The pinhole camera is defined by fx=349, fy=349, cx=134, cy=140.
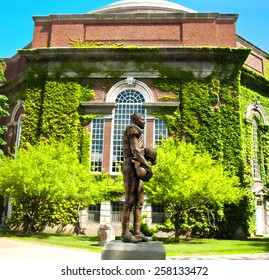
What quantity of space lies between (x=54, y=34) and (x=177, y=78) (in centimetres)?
1024

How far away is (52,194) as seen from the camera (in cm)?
1862

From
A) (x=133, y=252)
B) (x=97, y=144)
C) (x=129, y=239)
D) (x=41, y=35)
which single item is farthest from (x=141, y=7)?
(x=133, y=252)

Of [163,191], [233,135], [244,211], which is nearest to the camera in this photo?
[163,191]

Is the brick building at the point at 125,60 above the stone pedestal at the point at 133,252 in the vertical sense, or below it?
above

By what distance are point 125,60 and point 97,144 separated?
6.48 meters

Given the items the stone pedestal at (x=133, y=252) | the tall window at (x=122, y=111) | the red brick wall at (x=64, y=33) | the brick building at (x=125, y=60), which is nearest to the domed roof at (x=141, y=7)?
the brick building at (x=125, y=60)

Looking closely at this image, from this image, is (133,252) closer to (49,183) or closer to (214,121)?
(49,183)

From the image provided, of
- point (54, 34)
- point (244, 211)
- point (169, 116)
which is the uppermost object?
point (54, 34)

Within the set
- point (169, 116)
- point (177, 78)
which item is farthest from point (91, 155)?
point (177, 78)

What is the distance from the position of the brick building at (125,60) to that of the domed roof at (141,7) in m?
4.40

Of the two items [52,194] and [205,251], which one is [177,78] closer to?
[52,194]

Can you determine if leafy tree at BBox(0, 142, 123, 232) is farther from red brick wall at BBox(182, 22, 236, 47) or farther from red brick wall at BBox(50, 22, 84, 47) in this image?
red brick wall at BBox(182, 22, 236, 47)

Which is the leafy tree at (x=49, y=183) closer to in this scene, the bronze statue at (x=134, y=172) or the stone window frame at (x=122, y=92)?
the stone window frame at (x=122, y=92)

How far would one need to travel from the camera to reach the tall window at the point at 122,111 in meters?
24.5
